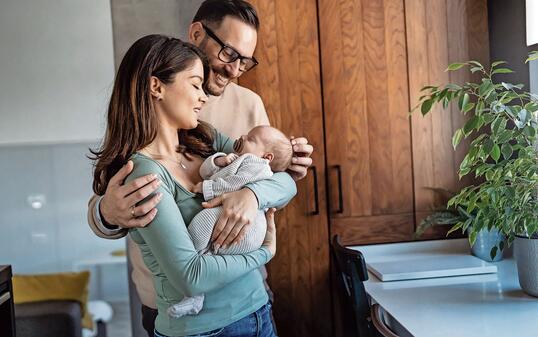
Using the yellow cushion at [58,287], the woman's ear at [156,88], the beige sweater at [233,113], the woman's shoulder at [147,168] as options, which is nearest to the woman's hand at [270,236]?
the woman's shoulder at [147,168]

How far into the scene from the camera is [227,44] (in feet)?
5.76

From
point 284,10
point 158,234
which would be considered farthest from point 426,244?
point 158,234

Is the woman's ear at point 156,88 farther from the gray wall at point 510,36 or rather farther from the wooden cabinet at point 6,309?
the gray wall at point 510,36

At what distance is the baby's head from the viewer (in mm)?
1508

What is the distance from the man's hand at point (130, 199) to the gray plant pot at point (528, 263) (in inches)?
47.7

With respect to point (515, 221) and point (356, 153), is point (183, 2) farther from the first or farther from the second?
point (515, 221)

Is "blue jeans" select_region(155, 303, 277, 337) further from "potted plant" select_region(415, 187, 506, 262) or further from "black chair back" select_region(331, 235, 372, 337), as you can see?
"potted plant" select_region(415, 187, 506, 262)

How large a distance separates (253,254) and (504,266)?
4.68 ft

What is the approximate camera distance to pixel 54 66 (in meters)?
2.77

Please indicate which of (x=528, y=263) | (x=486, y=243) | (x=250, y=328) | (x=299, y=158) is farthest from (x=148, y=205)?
(x=486, y=243)

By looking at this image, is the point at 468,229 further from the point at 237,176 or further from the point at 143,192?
the point at 143,192

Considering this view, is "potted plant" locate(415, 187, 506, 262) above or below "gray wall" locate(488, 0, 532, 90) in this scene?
below

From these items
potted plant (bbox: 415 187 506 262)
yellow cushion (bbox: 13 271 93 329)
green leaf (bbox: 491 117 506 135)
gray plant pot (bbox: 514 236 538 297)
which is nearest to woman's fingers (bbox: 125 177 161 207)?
green leaf (bbox: 491 117 506 135)

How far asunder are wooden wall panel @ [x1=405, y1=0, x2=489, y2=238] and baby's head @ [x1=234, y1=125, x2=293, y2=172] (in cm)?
116
